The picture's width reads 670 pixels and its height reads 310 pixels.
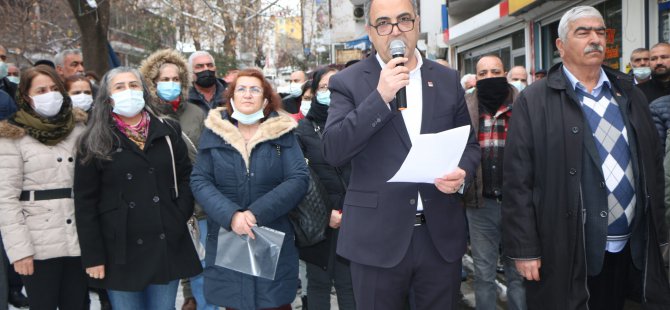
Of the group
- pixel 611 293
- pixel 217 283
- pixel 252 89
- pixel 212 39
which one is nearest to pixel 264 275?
pixel 217 283

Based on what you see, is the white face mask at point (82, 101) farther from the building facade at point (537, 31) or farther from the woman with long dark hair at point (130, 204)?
the building facade at point (537, 31)

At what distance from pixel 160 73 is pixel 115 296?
232cm

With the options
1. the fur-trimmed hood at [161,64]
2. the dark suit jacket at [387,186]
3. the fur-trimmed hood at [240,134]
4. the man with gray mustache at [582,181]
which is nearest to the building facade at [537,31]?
the man with gray mustache at [582,181]

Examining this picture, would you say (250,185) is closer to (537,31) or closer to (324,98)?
(324,98)

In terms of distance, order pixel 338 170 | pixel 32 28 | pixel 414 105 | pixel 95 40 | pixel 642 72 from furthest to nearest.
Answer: pixel 32 28 → pixel 95 40 → pixel 642 72 → pixel 338 170 → pixel 414 105

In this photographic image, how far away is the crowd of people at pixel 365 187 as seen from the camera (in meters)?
2.66

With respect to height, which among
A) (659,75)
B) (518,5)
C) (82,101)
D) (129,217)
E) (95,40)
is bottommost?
(129,217)

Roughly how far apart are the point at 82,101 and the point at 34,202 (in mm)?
1552

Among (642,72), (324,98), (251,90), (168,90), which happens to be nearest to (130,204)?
(251,90)

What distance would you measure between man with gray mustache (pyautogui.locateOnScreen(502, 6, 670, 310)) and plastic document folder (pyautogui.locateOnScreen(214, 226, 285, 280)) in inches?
54.0

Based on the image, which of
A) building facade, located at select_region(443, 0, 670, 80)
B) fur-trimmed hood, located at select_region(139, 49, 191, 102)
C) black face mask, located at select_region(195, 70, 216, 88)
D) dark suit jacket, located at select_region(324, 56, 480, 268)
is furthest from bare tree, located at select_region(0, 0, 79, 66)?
dark suit jacket, located at select_region(324, 56, 480, 268)

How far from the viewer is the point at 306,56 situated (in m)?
41.6

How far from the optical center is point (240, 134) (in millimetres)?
3764

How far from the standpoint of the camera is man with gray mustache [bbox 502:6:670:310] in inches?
116
